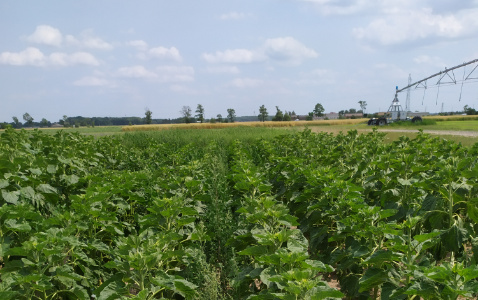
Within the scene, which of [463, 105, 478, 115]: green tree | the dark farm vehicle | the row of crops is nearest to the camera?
the row of crops

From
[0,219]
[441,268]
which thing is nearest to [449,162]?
[441,268]

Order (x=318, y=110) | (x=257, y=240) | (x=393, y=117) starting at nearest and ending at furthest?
(x=257, y=240) < (x=393, y=117) < (x=318, y=110)

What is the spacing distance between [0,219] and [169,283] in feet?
7.40

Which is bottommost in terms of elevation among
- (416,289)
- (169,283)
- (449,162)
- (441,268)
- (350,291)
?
(350,291)

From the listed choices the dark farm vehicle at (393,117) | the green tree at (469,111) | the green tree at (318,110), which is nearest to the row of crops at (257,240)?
the dark farm vehicle at (393,117)

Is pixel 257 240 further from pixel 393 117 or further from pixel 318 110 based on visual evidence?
pixel 318 110

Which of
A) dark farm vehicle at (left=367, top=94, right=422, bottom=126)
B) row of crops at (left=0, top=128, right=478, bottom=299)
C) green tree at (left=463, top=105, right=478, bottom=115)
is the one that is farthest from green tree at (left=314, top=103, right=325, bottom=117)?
row of crops at (left=0, top=128, right=478, bottom=299)

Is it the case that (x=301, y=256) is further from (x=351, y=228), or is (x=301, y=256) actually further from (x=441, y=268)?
(x=351, y=228)

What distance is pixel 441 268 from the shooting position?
2.48 meters

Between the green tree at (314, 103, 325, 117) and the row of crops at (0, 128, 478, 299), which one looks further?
the green tree at (314, 103, 325, 117)

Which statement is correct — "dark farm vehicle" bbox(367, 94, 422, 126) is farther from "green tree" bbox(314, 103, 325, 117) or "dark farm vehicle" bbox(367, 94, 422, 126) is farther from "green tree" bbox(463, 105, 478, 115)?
"green tree" bbox(314, 103, 325, 117)

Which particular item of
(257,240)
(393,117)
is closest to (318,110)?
(393,117)

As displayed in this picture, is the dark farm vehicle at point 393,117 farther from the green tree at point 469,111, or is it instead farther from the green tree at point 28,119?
the green tree at point 28,119

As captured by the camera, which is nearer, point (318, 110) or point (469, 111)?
point (469, 111)
